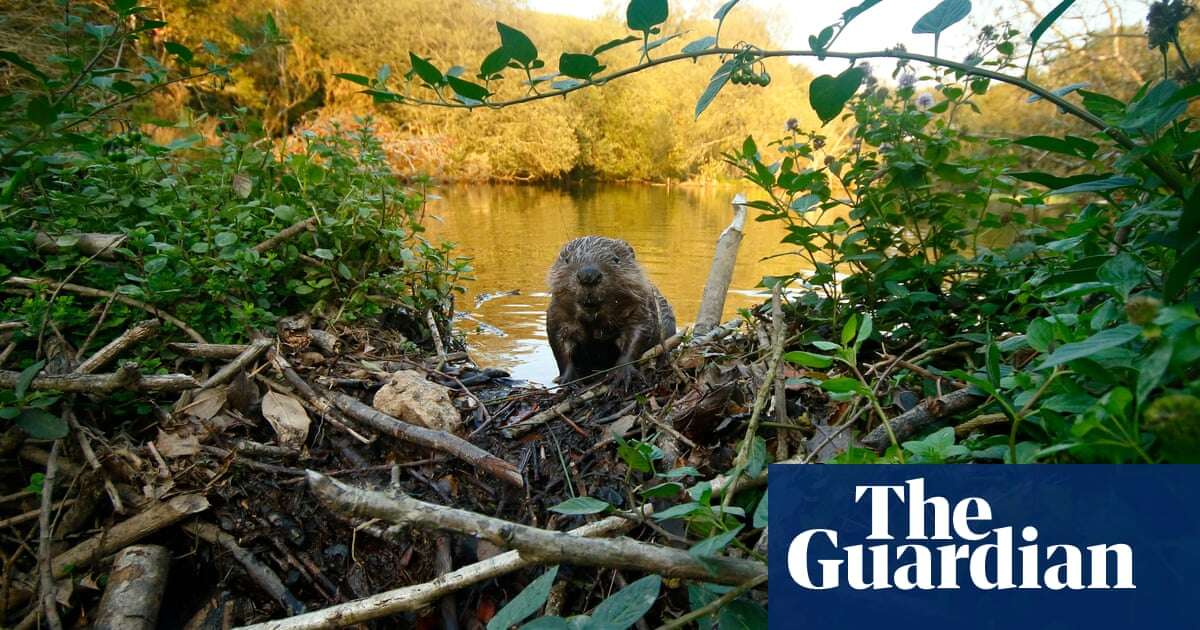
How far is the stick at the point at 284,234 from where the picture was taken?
2885 mm

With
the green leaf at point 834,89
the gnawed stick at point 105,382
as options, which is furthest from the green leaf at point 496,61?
the gnawed stick at point 105,382

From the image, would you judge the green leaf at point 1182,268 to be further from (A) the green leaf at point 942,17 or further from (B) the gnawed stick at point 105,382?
(B) the gnawed stick at point 105,382

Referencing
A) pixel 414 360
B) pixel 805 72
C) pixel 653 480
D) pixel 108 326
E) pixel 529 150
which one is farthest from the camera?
pixel 529 150

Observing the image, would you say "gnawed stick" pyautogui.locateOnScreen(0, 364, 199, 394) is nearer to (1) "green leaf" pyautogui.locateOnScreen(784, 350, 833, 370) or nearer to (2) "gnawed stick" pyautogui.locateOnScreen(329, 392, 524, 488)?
(2) "gnawed stick" pyautogui.locateOnScreen(329, 392, 524, 488)

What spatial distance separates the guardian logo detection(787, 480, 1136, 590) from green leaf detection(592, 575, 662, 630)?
0.25 meters

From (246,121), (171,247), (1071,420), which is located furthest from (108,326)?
(1071,420)

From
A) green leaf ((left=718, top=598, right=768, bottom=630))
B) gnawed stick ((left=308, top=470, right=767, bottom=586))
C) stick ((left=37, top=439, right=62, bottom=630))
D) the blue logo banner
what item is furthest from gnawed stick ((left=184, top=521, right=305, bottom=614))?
the blue logo banner

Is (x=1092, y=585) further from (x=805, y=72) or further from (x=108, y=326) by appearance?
(x=805, y=72)

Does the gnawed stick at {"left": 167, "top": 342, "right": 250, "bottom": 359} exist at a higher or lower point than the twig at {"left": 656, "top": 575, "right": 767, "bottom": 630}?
higher

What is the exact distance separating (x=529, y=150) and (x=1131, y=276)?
23.6ft

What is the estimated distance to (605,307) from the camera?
3.30 m

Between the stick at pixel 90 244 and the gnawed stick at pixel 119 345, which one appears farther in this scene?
the stick at pixel 90 244

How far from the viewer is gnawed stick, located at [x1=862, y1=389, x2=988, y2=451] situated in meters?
1.50

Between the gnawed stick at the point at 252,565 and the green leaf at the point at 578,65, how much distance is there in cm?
148
